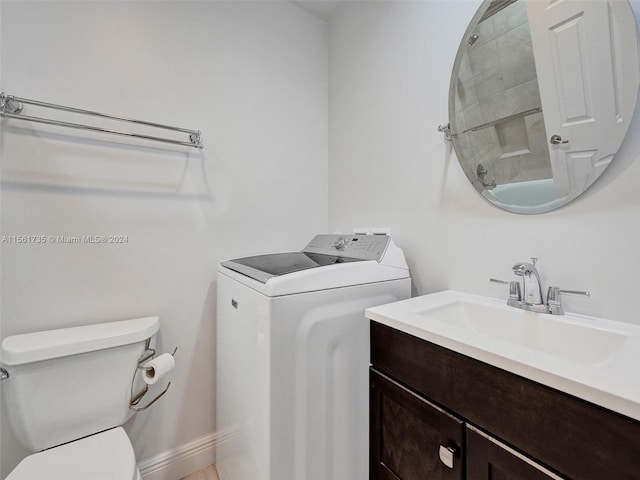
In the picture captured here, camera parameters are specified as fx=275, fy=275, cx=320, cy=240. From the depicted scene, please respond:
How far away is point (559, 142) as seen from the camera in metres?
0.88

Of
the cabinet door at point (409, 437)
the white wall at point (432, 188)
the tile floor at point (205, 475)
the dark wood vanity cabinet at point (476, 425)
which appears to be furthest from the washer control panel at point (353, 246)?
the tile floor at point (205, 475)

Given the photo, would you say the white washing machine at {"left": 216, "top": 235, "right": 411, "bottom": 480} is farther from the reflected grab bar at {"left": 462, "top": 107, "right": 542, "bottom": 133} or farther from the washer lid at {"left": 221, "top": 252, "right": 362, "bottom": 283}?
the reflected grab bar at {"left": 462, "top": 107, "right": 542, "bottom": 133}

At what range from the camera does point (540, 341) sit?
2.75 feet

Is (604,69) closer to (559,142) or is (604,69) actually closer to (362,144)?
(559,142)

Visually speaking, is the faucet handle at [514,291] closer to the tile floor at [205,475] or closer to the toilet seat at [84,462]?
the toilet seat at [84,462]

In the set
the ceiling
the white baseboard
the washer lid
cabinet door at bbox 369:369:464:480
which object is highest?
the ceiling

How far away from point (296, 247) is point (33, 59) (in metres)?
1.44

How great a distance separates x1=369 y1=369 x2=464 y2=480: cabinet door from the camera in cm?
68

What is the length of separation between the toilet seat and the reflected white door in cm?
169

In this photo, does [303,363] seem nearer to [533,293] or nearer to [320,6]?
[533,293]

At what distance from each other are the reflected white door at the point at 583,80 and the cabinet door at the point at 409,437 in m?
0.78

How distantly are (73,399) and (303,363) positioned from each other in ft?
2.93

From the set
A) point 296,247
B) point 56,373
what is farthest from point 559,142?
point 56,373

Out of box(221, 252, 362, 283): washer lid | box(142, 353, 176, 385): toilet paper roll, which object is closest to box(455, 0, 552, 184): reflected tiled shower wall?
box(221, 252, 362, 283): washer lid
